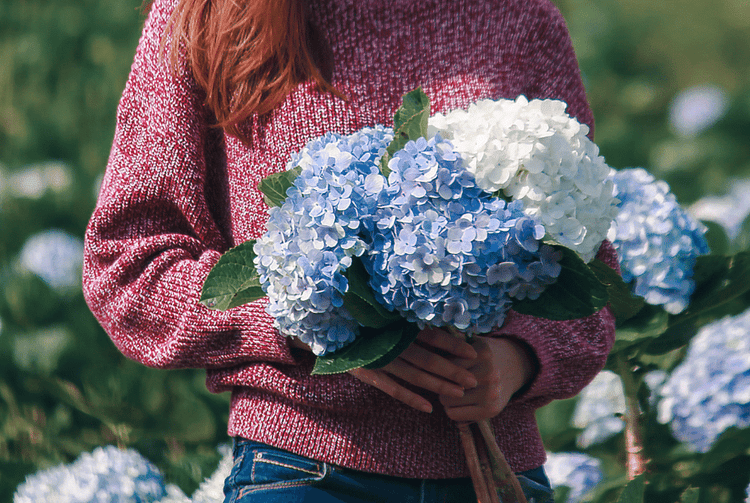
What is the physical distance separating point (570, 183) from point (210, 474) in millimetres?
1155

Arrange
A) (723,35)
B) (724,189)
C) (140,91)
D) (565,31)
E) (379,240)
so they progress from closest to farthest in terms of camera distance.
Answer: (379,240) < (140,91) < (565,31) < (724,189) < (723,35)

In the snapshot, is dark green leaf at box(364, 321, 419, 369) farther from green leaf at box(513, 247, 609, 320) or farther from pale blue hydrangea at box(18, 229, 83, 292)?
pale blue hydrangea at box(18, 229, 83, 292)

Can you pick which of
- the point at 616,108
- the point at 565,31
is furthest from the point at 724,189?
the point at 565,31

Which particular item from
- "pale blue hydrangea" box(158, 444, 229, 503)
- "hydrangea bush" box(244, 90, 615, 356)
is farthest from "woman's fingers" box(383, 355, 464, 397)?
"pale blue hydrangea" box(158, 444, 229, 503)

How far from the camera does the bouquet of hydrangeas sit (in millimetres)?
729

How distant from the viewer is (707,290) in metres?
1.47

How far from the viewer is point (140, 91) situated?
106cm

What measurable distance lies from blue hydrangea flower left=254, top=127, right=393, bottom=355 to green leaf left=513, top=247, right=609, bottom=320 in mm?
199

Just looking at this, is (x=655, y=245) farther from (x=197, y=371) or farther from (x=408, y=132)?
(x=197, y=371)

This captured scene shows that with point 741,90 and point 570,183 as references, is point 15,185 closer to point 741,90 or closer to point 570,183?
point 570,183

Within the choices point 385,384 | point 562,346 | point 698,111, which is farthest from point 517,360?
point 698,111

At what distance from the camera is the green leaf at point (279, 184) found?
2.61 feet

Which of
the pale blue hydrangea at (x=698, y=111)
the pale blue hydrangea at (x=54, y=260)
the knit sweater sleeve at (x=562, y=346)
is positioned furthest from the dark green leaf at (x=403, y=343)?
the pale blue hydrangea at (x=698, y=111)

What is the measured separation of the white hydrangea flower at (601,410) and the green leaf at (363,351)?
121cm
